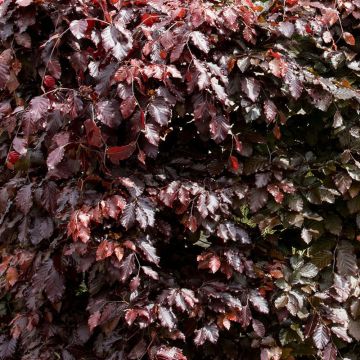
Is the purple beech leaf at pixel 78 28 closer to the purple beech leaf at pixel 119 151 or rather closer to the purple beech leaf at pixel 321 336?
the purple beech leaf at pixel 119 151

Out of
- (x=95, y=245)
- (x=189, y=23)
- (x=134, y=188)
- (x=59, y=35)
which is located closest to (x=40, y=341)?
(x=95, y=245)

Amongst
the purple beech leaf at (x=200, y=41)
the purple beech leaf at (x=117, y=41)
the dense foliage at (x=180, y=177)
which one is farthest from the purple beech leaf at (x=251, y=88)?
the purple beech leaf at (x=117, y=41)

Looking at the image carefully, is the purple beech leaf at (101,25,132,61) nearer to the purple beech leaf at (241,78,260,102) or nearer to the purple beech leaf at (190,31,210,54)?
the purple beech leaf at (190,31,210,54)

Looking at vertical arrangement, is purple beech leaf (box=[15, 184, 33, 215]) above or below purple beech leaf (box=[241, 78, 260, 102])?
above

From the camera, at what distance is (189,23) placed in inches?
81.4

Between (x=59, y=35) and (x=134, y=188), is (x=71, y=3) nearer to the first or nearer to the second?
(x=59, y=35)

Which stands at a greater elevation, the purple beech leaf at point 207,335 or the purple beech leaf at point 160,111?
the purple beech leaf at point 160,111

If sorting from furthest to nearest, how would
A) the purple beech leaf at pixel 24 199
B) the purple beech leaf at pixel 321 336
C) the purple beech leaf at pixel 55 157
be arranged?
1. the purple beech leaf at pixel 321 336
2. the purple beech leaf at pixel 24 199
3. the purple beech leaf at pixel 55 157

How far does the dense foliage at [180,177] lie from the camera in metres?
2.04

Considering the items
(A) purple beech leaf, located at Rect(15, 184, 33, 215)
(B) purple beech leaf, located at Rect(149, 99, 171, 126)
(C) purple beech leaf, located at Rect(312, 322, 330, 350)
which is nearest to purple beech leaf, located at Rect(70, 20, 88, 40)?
(B) purple beech leaf, located at Rect(149, 99, 171, 126)

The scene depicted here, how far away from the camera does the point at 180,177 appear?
2271 mm

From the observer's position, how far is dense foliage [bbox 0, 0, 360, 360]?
204 cm

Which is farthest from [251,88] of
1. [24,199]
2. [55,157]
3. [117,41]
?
[24,199]

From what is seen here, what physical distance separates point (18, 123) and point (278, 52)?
109 centimetres
